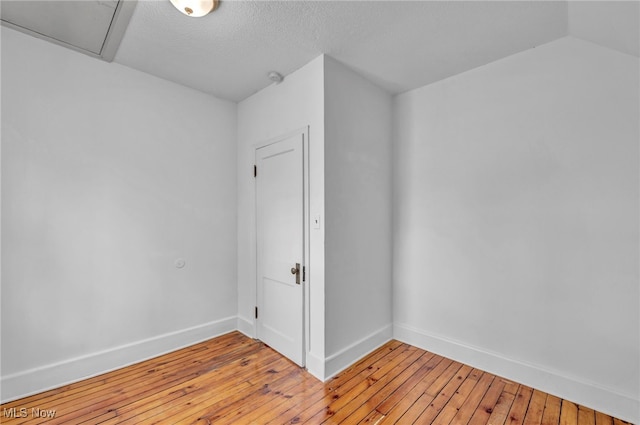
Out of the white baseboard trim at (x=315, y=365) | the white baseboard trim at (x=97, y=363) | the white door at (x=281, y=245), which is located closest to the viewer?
the white baseboard trim at (x=97, y=363)

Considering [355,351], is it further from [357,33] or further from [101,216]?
[357,33]

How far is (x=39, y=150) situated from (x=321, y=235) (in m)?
2.29

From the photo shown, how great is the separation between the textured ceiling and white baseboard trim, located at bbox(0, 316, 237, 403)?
256 cm

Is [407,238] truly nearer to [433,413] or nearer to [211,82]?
[433,413]

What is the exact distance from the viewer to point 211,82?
113 inches

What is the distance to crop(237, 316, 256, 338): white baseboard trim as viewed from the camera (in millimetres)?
3088

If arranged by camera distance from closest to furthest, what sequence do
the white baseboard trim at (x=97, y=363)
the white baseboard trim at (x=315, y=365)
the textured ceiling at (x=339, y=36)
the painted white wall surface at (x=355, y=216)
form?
the textured ceiling at (x=339, y=36), the white baseboard trim at (x=97, y=363), the white baseboard trim at (x=315, y=365), the painted white wall surface at (x=355, y=216)

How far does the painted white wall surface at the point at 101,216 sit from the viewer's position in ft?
6.84

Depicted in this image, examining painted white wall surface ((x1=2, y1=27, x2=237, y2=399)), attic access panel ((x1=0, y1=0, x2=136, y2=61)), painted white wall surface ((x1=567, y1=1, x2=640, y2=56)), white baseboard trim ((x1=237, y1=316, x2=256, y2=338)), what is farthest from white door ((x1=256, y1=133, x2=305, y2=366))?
painted white wall surface ((x1=567, y1=1, x2=640, y2=56))

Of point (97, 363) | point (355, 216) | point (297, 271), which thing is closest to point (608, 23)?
point (355, 216)

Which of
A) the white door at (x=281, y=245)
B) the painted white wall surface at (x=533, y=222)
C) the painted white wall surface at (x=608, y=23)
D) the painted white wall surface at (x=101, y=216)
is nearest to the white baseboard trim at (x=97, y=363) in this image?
the painted white wall surface at (x=101, y=216)

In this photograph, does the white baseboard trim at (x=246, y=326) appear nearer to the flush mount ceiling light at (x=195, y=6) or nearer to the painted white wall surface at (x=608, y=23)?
the flush mount ceiling light at (x=195, y=6)

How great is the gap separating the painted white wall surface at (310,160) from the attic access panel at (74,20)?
1.28 metres

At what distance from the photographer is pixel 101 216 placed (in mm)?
2436
